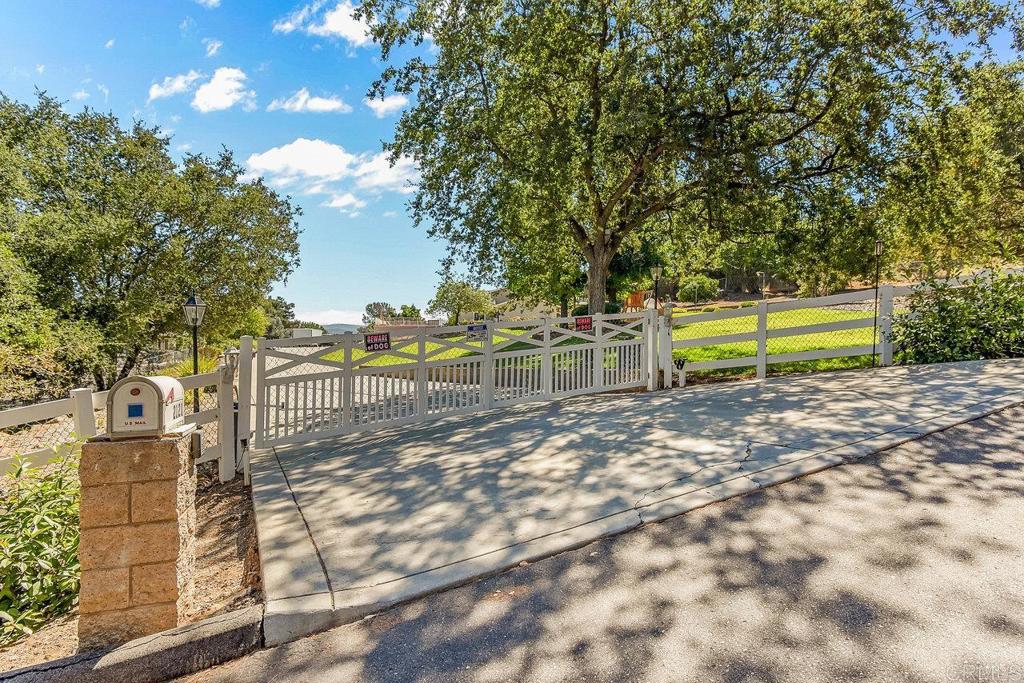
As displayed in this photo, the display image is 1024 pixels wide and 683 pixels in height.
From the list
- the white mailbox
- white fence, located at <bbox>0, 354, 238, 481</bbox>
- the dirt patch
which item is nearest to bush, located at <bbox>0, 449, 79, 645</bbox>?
the dirt patch

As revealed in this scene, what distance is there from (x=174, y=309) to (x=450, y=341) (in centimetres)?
1329

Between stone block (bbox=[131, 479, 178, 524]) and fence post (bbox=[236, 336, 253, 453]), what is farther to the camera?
fence post (bbox=[236, 336, 253, 453])

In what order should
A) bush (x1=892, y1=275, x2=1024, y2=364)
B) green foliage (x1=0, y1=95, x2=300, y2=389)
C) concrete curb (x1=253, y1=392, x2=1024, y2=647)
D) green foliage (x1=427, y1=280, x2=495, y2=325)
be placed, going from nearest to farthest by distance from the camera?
concrete curb (x1=253, y1=392, x2=1024, y2=647), bush (x1=892, y1=275, x2=1024, y2=364), green foliage (x1=0, y1=95, x2=300, y2=389), green foliage (x1=427, y1=280, x2=495, y2=325)

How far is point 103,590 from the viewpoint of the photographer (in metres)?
2.41

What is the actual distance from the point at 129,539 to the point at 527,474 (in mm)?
2696

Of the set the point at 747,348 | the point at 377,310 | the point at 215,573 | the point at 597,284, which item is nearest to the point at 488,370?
the point at 215,573

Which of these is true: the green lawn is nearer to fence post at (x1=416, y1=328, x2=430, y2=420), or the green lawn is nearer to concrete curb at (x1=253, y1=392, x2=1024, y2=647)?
fence post at (x1=416, y1=328, x2=430, y2=420)

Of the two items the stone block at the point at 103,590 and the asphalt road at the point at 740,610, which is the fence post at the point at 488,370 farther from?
the stone block at the point at 103,590

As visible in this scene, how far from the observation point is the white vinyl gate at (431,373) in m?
5.98

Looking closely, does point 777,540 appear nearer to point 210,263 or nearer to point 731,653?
point 731,653

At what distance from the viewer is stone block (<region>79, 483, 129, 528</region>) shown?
239cm

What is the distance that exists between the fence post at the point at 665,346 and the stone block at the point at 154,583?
7.72 metres

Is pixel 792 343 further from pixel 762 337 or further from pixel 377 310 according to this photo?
pixel 377 310

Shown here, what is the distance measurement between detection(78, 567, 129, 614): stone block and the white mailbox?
2.08 feet
